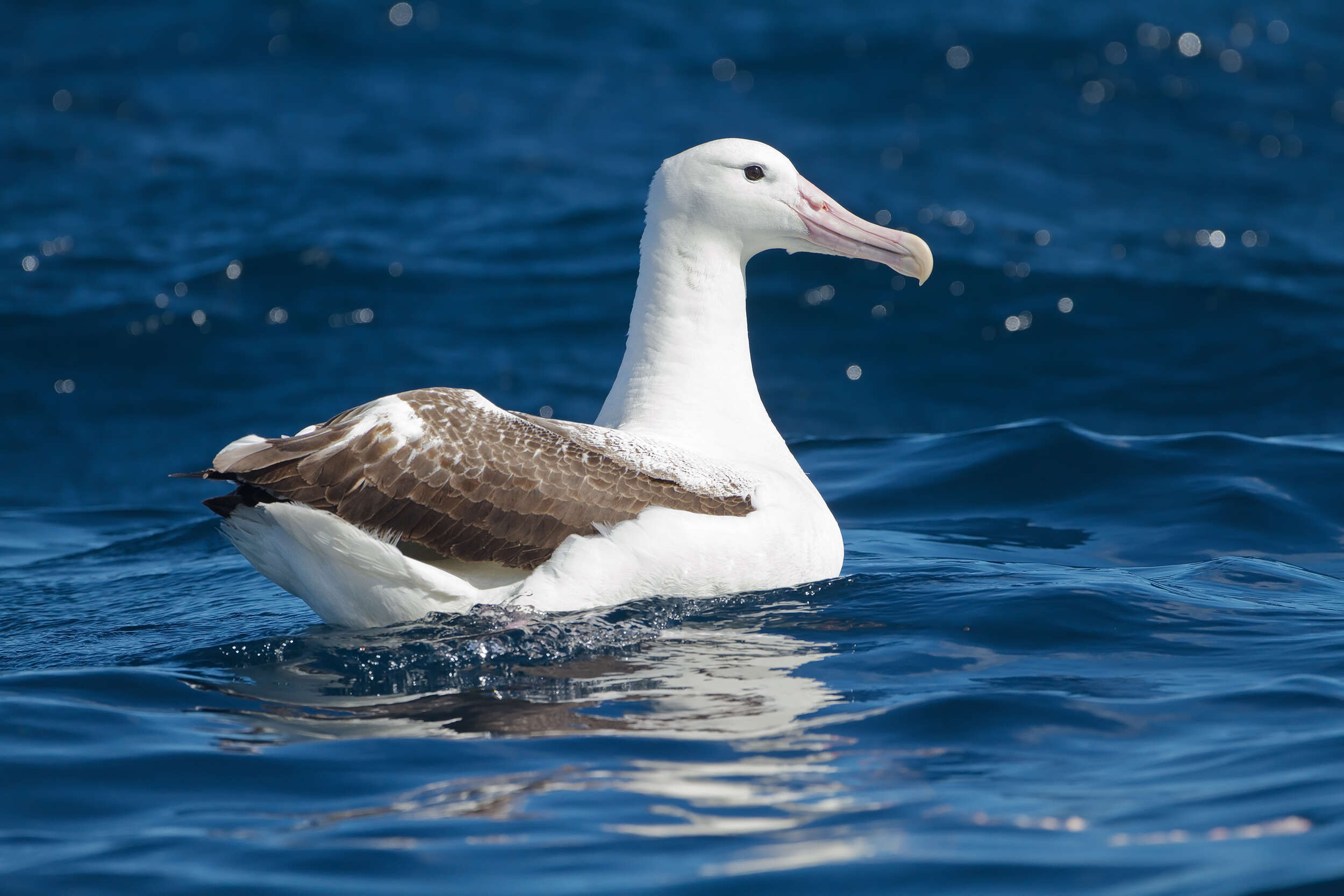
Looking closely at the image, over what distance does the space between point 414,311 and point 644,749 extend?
10.6m

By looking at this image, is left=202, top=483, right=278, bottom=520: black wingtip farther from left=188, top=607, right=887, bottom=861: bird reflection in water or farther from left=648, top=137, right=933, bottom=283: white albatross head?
left=648, top=137, right=933, bottom=283: white albatross head

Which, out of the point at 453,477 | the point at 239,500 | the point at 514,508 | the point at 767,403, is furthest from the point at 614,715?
the point at 767,403

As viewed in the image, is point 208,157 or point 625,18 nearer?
point 208,157

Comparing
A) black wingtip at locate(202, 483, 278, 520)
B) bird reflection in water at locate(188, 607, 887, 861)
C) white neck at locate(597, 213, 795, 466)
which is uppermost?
white neck at locate(597, 213, 795, 466)

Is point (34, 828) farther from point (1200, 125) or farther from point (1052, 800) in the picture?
point (1200, 125)

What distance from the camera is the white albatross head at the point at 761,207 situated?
7.41 meters

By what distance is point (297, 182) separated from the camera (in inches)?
712

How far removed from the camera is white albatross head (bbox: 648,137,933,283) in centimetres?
741

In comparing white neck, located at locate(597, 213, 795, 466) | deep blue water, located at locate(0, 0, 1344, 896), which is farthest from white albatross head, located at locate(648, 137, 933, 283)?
deep blue water, located at locate(0, 0, 1344, 896)

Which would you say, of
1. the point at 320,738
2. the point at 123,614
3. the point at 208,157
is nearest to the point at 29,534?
the point at 123,614

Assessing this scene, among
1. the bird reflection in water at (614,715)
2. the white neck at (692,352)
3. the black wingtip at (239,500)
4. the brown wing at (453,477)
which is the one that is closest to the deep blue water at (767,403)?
the bird reflection in water at (614,715)

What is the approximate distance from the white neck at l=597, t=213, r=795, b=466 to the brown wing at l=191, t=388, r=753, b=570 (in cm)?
89

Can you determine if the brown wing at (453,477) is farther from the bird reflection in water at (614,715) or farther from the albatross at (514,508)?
the bird reflection in water at (614,715)

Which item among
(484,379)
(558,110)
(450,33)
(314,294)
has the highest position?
(450,33)
